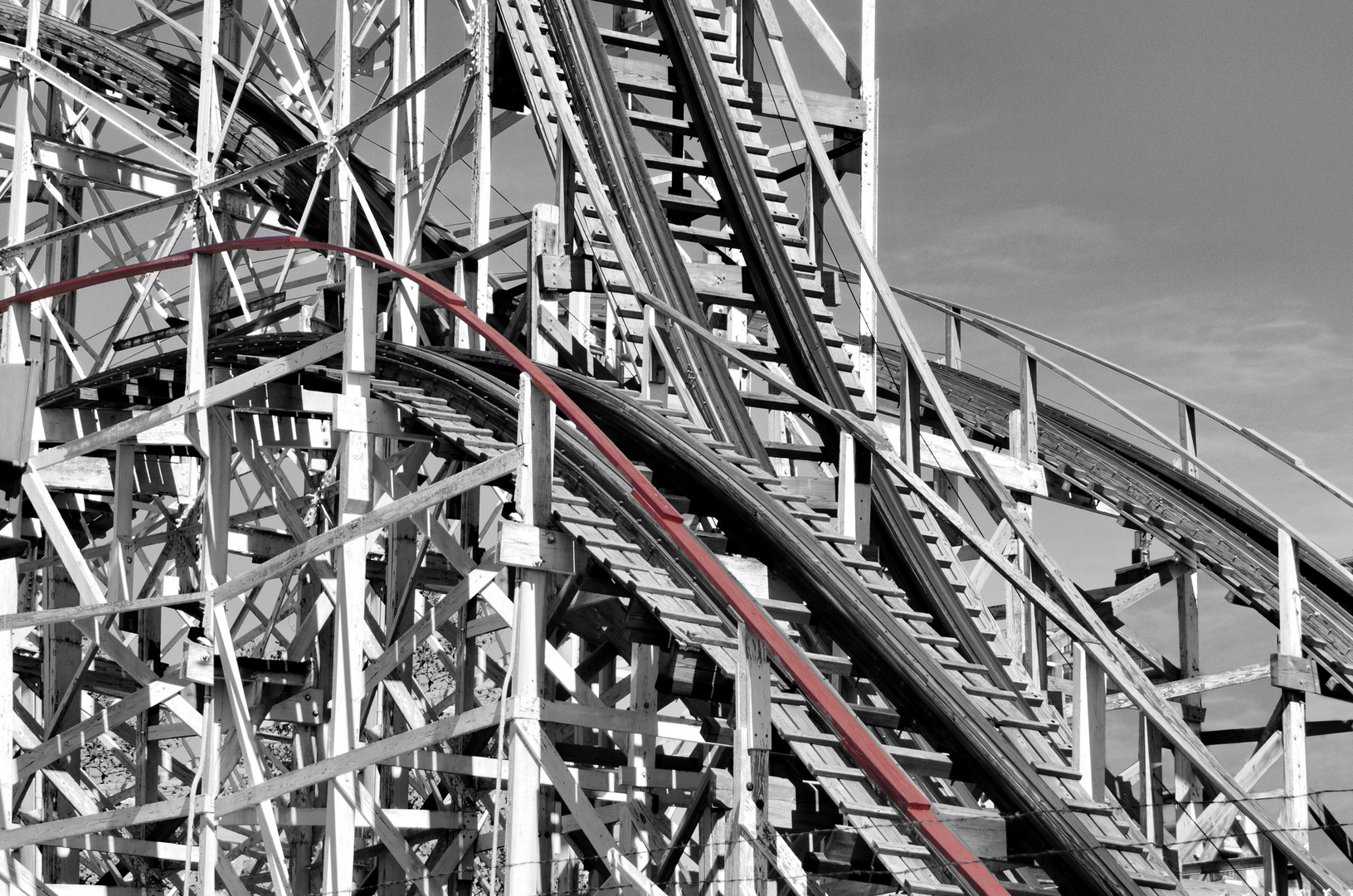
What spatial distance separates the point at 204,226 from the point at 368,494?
14.9 ft

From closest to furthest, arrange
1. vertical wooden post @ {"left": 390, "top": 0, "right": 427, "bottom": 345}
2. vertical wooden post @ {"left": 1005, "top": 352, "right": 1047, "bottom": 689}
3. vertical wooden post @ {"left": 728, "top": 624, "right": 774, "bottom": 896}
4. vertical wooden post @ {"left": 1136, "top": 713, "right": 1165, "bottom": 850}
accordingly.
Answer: vertical wooden post @ {"left": 728, "top": 624, "right": 774, "bottom": 896}
vertical wooden post @ {"left": 1136, "top": 713, "right": 1165, "bottom": 850}
vertical wooden post @ {"left": 390, "top": 0, "right": 427, "bottom": 345}
vertical wooden post @ {"left": 1005, "top": 352, "right": 1047, "bottom": 689}

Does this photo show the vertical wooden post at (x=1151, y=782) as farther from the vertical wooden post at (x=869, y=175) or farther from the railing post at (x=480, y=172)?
the railing post at (x=480, y=172)

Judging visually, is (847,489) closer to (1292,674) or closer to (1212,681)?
(1292,674)

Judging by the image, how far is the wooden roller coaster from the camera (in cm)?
806

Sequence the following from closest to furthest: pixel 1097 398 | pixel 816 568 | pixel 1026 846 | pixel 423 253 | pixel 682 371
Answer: pixel 1026 846 < pixel 816 568 < pixel 682 371 < pixel 1097 398 < pixel 423 253

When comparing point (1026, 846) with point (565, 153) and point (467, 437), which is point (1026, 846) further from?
point (565, 153)

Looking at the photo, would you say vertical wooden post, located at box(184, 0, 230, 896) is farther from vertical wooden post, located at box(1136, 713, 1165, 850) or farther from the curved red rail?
vertical wooden post, located at box(1136, 713, 1165, 850)

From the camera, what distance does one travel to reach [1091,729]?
7852 millimetres

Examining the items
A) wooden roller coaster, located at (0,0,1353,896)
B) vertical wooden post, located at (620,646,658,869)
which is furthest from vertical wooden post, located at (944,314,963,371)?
vertical wooden post, located at (620,646,658,869)

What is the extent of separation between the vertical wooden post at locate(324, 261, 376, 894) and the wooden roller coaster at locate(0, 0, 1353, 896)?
2 centimetres

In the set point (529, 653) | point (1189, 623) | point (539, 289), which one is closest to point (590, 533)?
point (529, 653)

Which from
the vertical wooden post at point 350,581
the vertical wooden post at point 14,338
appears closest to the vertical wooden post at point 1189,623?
the vertical wooden post at point 350,581

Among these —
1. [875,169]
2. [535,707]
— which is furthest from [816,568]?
[875,169]

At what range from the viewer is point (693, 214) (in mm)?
12383
